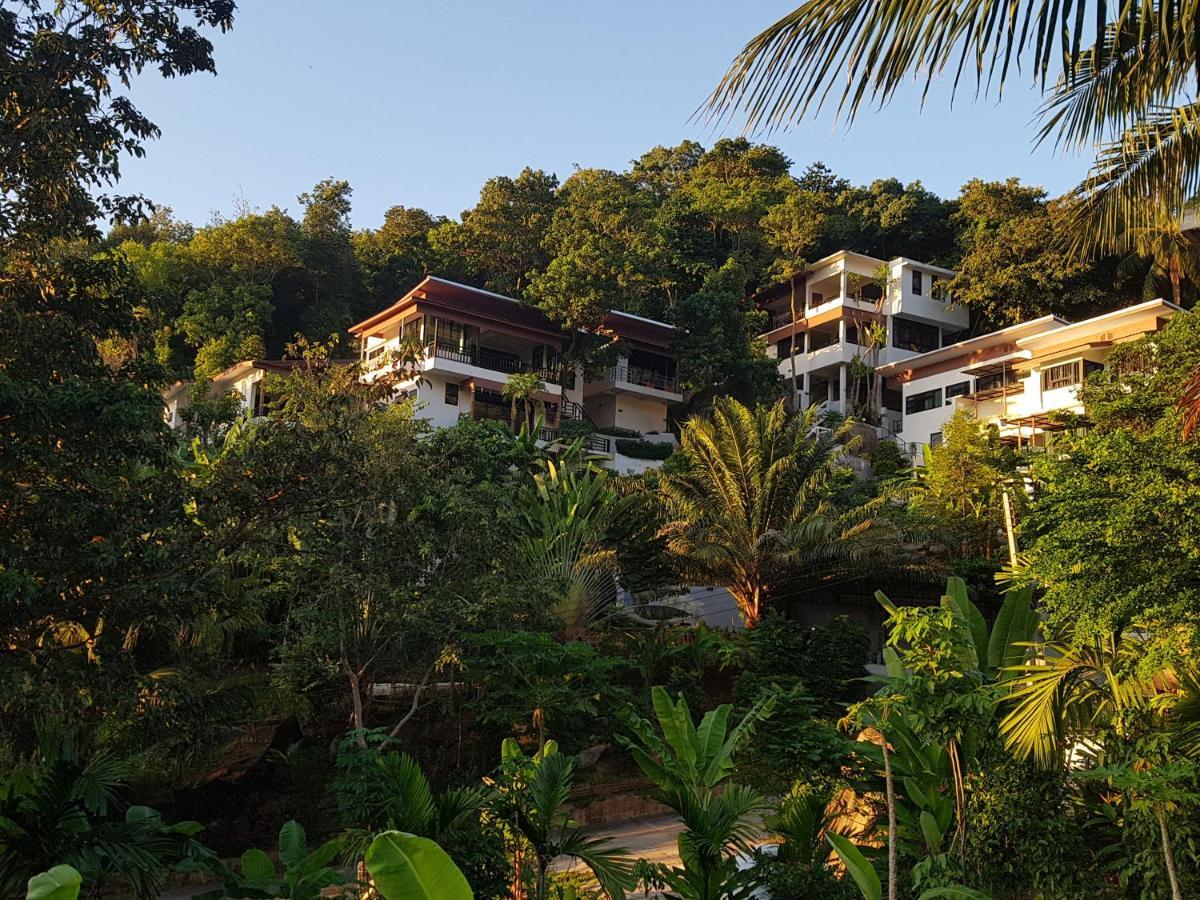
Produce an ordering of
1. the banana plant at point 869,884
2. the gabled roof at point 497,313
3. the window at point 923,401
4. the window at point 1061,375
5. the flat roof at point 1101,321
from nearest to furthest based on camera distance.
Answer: the banana plant at point 869,884 < the flat roof at point 1101,321 < the window at point 1061,375 < the gabled roof at point 497,313 < the window at point 923,401

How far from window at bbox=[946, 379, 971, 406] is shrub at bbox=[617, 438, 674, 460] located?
10.4 m

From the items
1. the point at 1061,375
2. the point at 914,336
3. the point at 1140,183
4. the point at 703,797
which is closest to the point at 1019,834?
the point at 703,797

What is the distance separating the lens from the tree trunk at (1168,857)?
7.14 metres

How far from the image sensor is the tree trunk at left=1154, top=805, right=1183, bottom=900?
23.4 ft

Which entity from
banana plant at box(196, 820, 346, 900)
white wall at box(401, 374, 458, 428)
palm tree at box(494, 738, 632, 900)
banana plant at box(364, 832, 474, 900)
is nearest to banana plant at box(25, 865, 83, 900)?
banana plant at box(364, 832, 474, 900)

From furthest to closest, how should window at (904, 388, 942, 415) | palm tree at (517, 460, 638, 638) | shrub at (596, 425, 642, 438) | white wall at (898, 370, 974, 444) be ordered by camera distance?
window at (904, 388, 942, 415) < shrub at (596, 425, 642, 438) < white wall at (898, 370, 974, 444) < palm tree at (517, 460, 638, 638)

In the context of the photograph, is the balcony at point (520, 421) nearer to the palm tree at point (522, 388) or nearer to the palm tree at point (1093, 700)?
the palm tree at point (522, 388)

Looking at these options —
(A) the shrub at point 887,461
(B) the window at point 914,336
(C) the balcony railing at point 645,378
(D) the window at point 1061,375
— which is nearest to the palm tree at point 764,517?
(A) the shrub at point 887,461

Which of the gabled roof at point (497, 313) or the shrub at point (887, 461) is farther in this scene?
the gabled roof at point (497, 313)

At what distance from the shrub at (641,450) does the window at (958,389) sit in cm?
1044

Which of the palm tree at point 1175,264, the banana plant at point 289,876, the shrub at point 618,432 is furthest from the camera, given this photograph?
the shrub at point 618,432

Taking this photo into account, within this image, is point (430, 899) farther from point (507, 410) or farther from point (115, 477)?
point (507, 410)

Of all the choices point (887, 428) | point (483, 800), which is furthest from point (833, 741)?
point (887, 428)

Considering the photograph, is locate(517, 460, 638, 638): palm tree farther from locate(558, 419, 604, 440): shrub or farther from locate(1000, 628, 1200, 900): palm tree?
locate(558, 419, 604, 440): shrub
